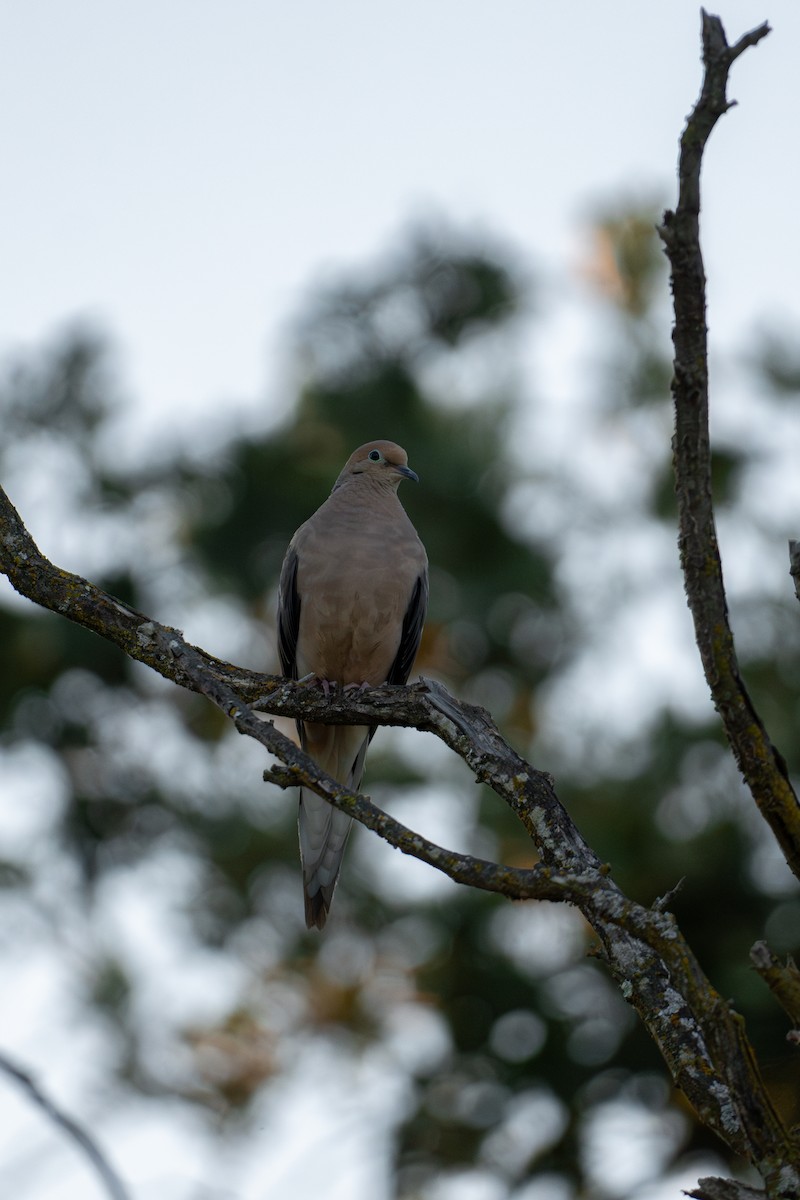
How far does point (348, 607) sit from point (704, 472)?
2.82 m

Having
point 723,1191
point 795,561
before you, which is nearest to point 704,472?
point 795,561

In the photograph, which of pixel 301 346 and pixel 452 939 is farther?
pixel 301 346

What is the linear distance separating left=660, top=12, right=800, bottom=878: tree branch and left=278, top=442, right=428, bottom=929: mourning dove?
2460 millimetres

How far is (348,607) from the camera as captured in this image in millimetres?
4836

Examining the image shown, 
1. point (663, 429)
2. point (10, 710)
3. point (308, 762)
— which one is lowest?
point (308, 762)

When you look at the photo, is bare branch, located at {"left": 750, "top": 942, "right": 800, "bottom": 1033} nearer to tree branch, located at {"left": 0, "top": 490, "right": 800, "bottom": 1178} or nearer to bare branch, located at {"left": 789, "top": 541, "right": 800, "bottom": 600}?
tree branch, located at {"left": 0, "top": 490, "right": 800, "bottom": 1178}

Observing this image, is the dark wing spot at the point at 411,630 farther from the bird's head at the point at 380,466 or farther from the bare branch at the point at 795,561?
the bare branch at the point at 795,561

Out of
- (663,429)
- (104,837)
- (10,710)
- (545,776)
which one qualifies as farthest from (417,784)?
(545,776)

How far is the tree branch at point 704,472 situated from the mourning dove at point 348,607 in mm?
2460

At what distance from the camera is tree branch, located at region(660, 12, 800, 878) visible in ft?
6.56

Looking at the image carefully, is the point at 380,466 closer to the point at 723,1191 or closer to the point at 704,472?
the point at 704,472

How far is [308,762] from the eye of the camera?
2.34 metres

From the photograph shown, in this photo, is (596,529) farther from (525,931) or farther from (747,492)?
(525,931)

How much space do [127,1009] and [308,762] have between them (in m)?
6.69
